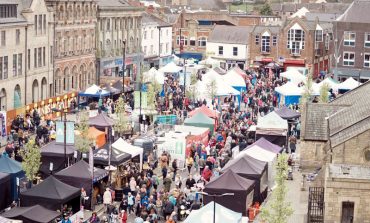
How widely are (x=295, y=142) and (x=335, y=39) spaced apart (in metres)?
36.1

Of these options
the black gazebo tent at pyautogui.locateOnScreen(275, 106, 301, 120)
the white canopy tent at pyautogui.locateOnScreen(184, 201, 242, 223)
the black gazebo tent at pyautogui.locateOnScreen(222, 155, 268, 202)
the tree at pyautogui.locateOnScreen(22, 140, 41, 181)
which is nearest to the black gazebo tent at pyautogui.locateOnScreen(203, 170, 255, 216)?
the black gazebo tent at pyautogui.locateOnScreen(222, 155, 268, 202)

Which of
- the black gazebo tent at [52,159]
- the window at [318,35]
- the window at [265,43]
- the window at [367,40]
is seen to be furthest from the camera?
the window at [265,43]

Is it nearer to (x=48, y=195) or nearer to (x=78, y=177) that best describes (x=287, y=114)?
(x=78, y=177)

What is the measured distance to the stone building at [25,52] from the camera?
58.8m

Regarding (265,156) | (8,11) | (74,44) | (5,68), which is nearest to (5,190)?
(265,156)

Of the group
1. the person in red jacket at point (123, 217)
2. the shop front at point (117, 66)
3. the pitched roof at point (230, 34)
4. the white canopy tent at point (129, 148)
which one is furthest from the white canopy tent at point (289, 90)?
the pitched roof at point (230, 34)

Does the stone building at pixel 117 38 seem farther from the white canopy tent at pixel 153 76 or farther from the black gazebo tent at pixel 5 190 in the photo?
the black gazebo tent at pixel 5 190

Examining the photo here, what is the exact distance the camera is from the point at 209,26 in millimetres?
106625

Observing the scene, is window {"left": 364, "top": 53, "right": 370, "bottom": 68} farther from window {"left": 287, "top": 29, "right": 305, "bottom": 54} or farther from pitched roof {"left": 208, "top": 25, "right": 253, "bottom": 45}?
pitched roof {"left": 208, "top": 25, "right": 253, "bottom": 45}

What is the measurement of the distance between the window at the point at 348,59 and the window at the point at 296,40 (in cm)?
868

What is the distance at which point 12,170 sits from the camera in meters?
36.7

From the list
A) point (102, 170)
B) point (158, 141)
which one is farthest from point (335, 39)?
point (102, 170)

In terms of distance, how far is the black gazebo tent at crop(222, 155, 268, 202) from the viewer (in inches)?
1476

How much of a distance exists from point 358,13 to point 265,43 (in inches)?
556
